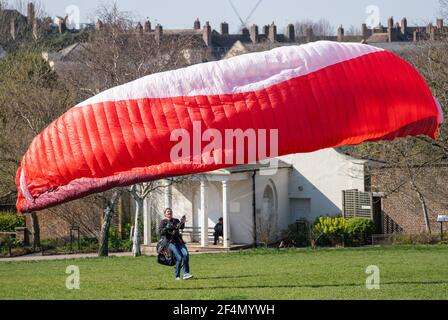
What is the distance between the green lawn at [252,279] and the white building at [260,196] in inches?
364

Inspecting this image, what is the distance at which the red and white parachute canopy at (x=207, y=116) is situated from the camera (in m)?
13.1

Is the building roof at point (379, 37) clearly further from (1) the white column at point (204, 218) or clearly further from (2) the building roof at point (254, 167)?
(1) the white column at point (204, 218)

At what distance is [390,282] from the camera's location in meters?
16.0

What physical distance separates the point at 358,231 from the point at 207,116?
21.1 m

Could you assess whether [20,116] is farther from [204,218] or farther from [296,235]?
[296,235]

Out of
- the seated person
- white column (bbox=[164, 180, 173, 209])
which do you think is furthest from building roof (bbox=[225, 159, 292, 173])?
white column (bbox=[164, 180, 173, 209])

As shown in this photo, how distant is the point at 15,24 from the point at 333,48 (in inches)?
2672

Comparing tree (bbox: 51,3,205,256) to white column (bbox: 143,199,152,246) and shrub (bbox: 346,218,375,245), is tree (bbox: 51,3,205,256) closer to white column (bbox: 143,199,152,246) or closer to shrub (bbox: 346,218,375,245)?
white column (bbox: 143,199,152,246)

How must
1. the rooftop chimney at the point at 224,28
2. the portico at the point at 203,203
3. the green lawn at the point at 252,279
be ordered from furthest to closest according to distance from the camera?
1. the rooftop chimney at the point at 224,28
2. the portico at the point at 203,203
3. the green lawn at the point at 252,279

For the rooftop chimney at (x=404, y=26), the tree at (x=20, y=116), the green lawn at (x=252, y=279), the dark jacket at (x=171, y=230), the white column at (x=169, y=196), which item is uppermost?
the rooftop chimney at (x=404, y=26)

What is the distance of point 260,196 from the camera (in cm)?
3578

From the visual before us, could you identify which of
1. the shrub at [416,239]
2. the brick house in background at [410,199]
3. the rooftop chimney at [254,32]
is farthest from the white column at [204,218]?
the rooftop chimney at [254,32]

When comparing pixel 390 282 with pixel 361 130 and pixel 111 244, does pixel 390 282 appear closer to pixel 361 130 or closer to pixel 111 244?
pixel 361 130

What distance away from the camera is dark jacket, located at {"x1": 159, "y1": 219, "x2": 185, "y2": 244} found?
54.7 ft
